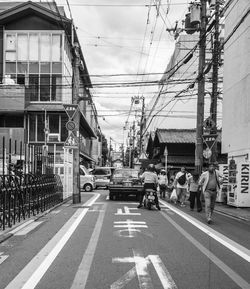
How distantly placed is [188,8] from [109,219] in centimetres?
1274

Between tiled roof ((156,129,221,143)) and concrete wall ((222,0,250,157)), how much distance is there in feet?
37.9

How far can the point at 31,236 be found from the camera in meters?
11.0

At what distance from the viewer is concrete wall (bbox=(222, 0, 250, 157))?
69.9 feet

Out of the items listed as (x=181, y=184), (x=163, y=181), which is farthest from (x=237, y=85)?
(x=163, y=181)

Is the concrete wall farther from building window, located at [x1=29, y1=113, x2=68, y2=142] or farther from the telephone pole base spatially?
building window, located at [x1=29, y1=113, x2=68, y2=142]

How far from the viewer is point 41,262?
26.5ft

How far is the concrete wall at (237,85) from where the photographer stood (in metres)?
21.3

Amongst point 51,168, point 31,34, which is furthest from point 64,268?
point 31,34

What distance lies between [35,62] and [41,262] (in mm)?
37541

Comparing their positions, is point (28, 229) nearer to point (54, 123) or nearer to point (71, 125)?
point (71, 125)

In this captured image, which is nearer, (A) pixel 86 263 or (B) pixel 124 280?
(B) pixel 124 280

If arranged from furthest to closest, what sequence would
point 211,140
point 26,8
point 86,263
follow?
1. point 26,8
2. point 211,140
3. point 86,263

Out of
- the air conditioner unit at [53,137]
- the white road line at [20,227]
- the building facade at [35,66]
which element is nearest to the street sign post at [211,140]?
the white road line at [20,227]

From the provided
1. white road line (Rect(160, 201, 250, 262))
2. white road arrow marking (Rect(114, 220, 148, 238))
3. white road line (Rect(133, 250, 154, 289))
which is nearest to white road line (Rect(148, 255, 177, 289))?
white road line (Rect(133, 250, 154, 289))
